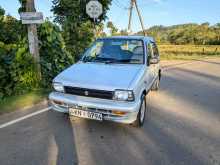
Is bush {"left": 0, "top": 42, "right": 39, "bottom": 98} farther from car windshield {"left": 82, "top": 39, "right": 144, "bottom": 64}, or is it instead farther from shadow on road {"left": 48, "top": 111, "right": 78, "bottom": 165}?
car windshield {"left": 82, "top": 39, "right": 144, "bottom": 64}

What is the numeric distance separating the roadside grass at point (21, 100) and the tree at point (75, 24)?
184 inches

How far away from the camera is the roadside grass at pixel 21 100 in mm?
5724

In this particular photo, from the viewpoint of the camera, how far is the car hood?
4.14 meters

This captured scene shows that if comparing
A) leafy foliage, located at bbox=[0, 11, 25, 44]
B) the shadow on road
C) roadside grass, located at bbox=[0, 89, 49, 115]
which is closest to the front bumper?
the shadow on road

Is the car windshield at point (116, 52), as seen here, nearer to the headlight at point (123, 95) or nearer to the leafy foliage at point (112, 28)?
the headlight at point (123, 95)

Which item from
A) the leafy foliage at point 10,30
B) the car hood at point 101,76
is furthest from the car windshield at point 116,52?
the leafy foliage at point 10,30

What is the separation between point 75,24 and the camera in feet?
43.8

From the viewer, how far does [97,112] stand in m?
4.15

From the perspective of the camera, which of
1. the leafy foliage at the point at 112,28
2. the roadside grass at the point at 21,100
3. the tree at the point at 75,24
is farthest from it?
the leafy foliage at the point at 112,28

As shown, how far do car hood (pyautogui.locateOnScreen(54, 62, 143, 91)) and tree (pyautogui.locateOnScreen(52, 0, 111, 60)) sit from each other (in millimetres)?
6598

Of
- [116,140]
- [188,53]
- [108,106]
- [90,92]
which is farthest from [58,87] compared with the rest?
[188,53]

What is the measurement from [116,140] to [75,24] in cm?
1031

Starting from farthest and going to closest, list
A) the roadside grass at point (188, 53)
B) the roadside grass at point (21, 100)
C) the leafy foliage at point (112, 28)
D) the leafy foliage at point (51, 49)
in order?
1. the roadside grass at point (188, 53)
2. the leafy foliage at point (112, 28)
3. the leafy foliage at point (51, 49)
4. the roadside grass at point (21, 100)

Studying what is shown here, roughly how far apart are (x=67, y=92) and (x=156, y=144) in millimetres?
1823
